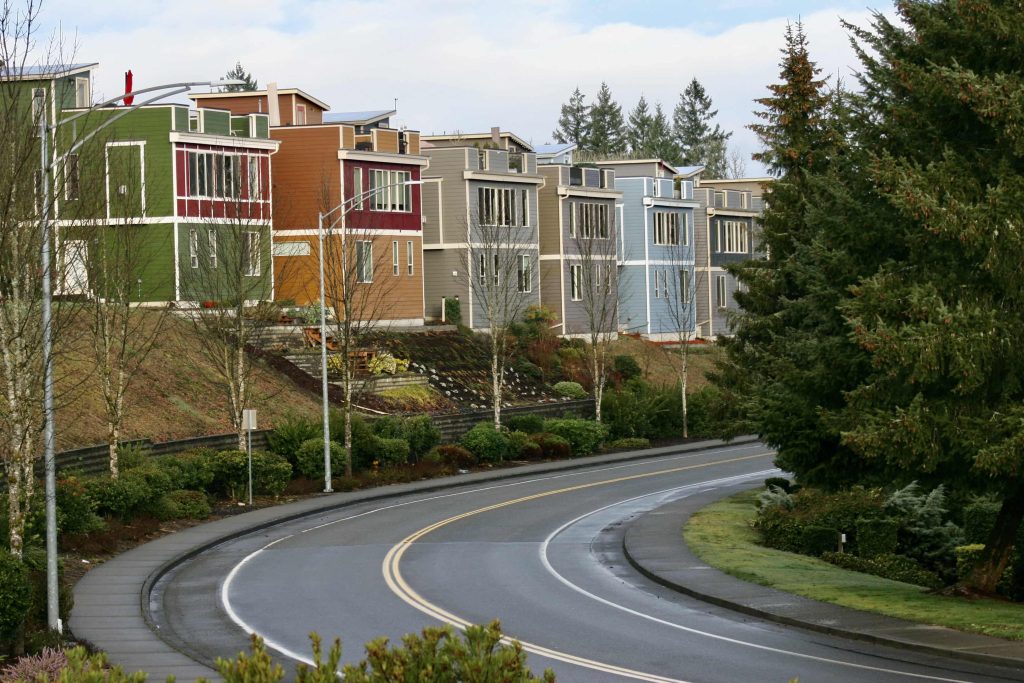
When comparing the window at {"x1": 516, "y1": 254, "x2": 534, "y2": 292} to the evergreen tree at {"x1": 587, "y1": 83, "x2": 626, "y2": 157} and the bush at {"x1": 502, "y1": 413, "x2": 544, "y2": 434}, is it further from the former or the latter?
the evergreen tree at {"x1": 587, "y1": 83, "x2": 626, "y2": 157}

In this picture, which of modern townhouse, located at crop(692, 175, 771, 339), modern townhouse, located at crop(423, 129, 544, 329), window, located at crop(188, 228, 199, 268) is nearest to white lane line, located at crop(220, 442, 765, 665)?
window, located at crop(188, 228, 199, 268)

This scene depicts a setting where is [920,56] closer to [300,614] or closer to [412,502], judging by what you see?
[300,614]

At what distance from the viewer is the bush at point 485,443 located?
1852 inches

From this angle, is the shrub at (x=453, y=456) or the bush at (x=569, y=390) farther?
the bush at (x=569, y=390)

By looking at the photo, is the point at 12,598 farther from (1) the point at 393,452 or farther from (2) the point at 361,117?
(2) the point at 361,117

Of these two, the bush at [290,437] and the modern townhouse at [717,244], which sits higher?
the modern townhouse at [717,244]

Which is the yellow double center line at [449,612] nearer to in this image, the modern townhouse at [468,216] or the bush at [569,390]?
the bush at [569,390]

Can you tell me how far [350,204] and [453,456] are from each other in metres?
16.5

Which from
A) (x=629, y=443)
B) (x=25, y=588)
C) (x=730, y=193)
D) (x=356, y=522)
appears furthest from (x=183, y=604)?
(x=730, y=193)

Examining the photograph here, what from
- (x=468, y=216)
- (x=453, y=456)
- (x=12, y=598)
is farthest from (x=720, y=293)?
(x=12, y=598)

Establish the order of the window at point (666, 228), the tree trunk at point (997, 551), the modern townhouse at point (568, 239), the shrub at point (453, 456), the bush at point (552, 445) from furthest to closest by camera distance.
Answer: the window at point (666, 228) → the modern townhouse at point (568, 239) → the bush at point (552, 445) → the shrub at point (453, 456) → the tree trunk at point (997, 551)

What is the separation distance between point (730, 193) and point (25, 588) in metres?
80.9

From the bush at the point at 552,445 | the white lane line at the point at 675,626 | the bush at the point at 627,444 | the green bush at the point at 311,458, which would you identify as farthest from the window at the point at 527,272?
the white lane line at the point at 675,626

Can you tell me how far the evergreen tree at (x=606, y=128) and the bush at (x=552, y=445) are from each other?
348ft
